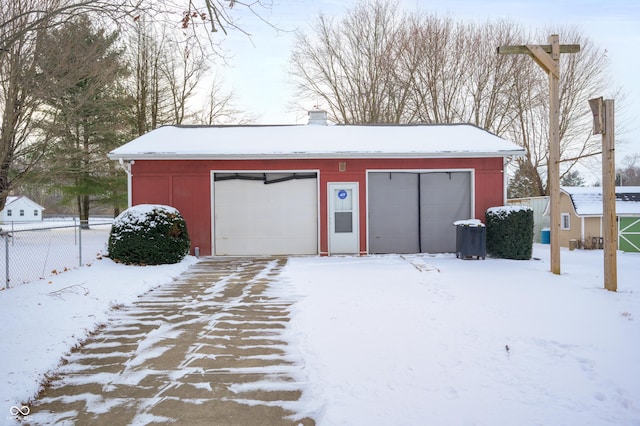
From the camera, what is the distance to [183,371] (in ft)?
12.3

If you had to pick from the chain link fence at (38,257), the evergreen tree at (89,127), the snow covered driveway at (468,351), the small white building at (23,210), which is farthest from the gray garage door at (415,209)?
the small white building at (23,210)

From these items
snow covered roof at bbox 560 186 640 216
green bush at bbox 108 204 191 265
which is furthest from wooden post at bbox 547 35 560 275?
snow covered roof at bbox 560 186 640 216

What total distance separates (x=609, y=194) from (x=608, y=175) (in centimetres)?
31

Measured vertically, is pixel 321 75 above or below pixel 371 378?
above

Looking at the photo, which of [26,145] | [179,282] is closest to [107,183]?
[26,145]

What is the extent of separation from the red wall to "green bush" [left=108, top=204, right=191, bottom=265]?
5.44 feet

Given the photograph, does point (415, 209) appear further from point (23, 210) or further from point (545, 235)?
point (23, 210)

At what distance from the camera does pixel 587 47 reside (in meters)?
23.4

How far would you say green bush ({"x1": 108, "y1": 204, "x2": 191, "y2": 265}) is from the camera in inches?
357

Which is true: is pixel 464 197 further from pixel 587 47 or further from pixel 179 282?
pixel 587 47

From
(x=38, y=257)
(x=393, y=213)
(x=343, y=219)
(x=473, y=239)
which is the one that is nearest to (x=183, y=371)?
(x=343, y=219)

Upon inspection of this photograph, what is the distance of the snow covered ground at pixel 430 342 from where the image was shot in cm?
305

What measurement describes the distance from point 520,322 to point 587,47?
80.2 feet

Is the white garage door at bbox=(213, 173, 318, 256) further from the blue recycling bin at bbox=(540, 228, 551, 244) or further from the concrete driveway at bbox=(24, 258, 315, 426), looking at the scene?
the blue recycling bin at bbox=(540, 228, 551, 244)
